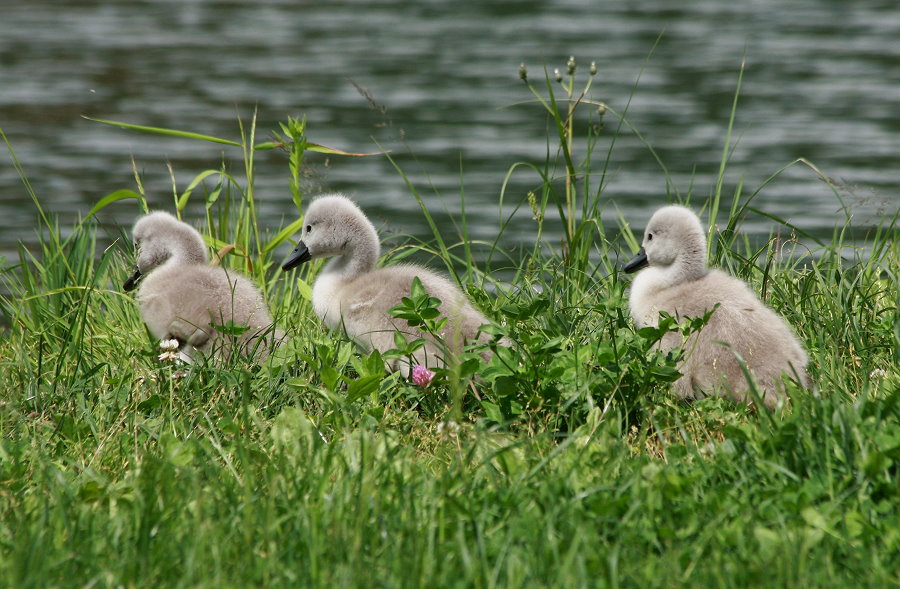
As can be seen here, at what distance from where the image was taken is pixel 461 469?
3.62m

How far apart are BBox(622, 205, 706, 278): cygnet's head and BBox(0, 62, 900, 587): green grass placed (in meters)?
0.44

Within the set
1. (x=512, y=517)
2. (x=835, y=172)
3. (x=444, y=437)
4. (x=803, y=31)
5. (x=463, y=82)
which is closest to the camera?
(x=512, y=517)

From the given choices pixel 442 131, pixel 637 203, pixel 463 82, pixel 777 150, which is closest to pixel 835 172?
pixel 777 150

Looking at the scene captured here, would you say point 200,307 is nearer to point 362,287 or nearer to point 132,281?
point 362,287

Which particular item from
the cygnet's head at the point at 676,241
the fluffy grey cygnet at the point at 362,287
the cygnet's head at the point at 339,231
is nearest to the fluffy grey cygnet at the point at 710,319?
the cygnet's head at the point at 676,241

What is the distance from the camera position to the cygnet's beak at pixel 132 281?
618 cm

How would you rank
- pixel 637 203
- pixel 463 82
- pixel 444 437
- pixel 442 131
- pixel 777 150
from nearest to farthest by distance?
pixel 444 437 → pixel 637 203 → pixel 777 150 → pixel 442 131 → pixel 463 82

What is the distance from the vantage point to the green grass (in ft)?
10.4

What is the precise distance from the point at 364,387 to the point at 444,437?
37cm

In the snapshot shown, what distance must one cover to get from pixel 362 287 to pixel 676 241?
1402 mm

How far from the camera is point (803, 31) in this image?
21.3 metres

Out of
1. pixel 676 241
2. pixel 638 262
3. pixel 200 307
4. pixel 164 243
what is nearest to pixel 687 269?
pixel 676 241

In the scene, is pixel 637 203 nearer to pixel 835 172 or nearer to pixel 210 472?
pixel 835 172

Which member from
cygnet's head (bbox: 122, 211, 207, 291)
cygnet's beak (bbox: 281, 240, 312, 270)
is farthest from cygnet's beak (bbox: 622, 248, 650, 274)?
cygnet's head (bbox: 122, 211, 207, 291)
